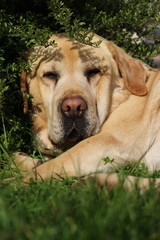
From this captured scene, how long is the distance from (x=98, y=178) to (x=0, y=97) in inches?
54.1

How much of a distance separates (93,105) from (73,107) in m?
0.26

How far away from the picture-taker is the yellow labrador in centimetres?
388

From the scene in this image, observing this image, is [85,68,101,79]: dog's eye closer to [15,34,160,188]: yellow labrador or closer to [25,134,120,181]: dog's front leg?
[15,34,160,188]: yellow labrador

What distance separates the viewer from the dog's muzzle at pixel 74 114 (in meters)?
3.86

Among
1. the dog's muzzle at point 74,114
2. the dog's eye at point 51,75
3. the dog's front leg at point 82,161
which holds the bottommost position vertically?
the dog's front leg at point 82,161

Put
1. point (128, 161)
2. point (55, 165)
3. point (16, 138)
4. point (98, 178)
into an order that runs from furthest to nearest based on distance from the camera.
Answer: point (16, 138) < point (128, 161) < point (55, 165) < point (98, 178)

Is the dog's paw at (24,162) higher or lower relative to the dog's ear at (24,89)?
lower

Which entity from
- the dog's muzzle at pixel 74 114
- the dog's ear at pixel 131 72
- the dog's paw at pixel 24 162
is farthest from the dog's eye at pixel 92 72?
the dog's paw at pixel 24 162

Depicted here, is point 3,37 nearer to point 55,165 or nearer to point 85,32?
point 85,32

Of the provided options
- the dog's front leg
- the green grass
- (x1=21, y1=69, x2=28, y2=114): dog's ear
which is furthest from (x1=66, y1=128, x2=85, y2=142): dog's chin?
the green grass

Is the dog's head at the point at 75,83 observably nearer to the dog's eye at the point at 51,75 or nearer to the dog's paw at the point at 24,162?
the dog's eye at the point at 51,75

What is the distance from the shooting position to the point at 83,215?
2084 mm

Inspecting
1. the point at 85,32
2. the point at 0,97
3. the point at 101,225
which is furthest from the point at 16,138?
the point at 101,225

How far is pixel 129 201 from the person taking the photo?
233cm
